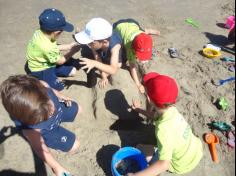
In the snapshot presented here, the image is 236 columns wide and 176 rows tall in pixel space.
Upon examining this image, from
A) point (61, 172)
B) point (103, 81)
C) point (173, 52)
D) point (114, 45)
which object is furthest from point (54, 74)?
point (173, 52)

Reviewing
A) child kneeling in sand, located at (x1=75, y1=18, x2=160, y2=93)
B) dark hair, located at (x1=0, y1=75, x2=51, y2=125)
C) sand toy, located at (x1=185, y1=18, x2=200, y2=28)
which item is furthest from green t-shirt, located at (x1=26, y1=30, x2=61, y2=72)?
sand toy, located at (x1=185, y1=18, x2=200, y2=28)

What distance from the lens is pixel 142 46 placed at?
255cm

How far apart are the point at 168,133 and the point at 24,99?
0.90 metres

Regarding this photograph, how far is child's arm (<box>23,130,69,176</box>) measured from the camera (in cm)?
214

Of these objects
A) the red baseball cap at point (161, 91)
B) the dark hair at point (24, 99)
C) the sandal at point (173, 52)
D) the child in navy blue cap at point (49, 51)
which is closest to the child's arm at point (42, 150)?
the dark hair at point (24, 99)

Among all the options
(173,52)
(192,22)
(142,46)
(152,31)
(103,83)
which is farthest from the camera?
(152,31)

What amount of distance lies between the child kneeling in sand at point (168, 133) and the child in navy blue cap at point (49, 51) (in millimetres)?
1080

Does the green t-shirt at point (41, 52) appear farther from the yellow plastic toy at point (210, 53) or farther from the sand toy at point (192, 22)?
the sand toy at point (192, 22)

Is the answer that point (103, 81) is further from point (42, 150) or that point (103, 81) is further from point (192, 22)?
point (192, 22)

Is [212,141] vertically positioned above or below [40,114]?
below

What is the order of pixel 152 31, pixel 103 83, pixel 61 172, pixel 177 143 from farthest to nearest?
pixel 152 31
pixel 103 83
pixel 61 172
pixel 177 143

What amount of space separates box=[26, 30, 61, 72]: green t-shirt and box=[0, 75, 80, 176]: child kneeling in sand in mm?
364

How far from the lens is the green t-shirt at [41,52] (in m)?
2.59

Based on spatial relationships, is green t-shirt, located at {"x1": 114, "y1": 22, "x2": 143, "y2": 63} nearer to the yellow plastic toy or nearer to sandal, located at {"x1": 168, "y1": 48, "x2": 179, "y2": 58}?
sandal, located at {"x1": 168, "y1": 48, "x2": 179, "y2": 58}
